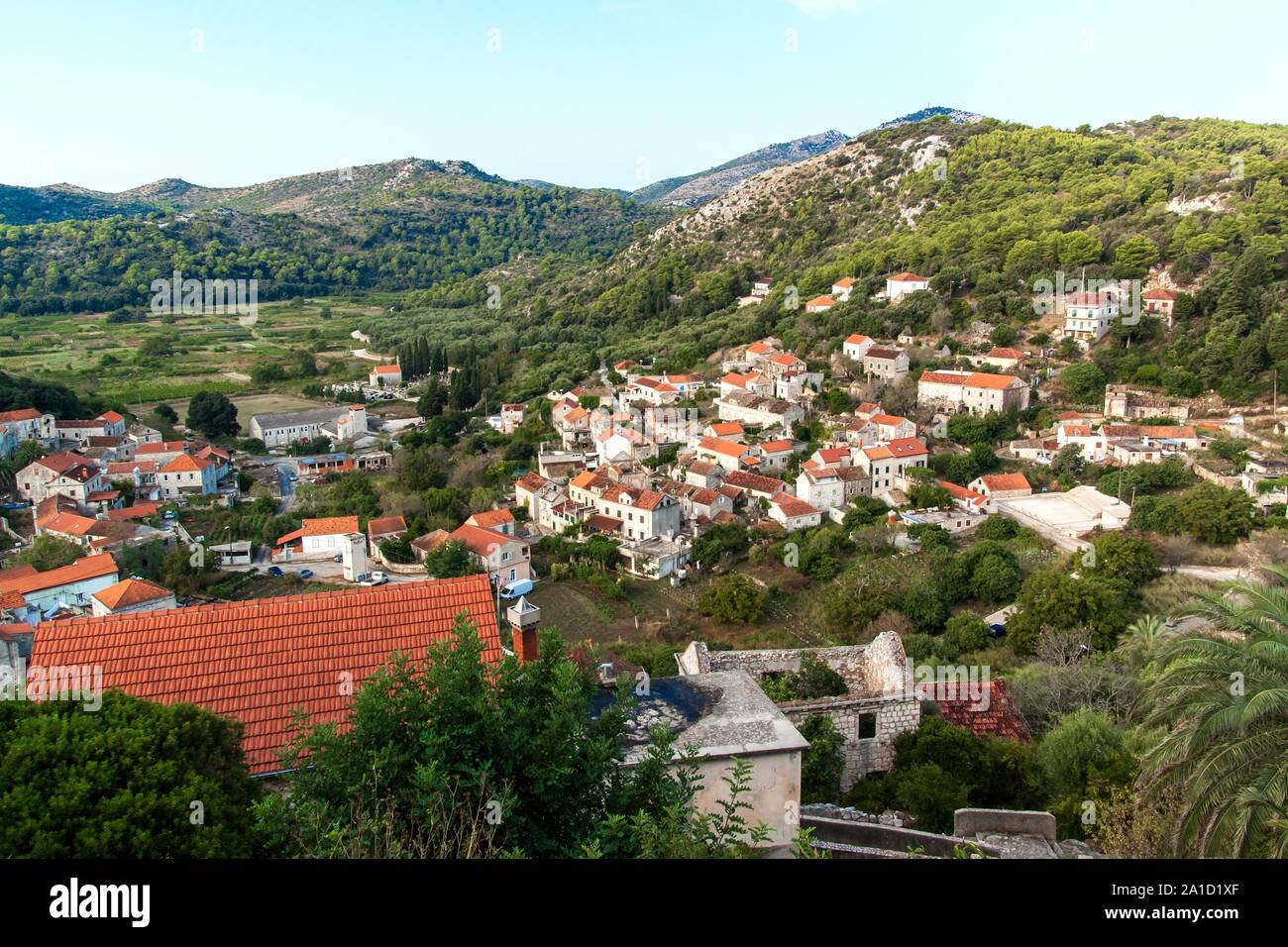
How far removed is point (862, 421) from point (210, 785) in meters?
35.5

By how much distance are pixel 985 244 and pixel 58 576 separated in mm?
50302

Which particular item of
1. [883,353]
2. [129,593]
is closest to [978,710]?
[129,593]

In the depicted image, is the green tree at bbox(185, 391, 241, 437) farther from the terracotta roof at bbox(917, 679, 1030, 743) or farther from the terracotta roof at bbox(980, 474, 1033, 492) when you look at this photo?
the terracotta roof at bbox(917, 679, 1030, 743)

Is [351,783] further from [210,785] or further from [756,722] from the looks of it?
[756,722]

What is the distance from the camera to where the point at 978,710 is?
43.1 feet

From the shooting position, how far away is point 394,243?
11688 cm

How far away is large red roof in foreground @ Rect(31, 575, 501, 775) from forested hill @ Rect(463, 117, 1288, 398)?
40063 millimetres

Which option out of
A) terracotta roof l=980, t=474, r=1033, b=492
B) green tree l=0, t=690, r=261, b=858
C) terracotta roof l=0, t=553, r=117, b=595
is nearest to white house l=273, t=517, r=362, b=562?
terracotta roof l=0, t=553, r=117, b=595

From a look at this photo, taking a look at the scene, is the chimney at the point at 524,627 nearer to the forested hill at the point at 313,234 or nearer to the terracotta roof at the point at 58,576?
the terracotta roof at the point at 58,576

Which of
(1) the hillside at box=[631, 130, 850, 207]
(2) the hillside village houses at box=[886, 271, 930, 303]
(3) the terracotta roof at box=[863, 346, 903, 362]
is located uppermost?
(1) the hillside at box=[631, 130, 850, 207]

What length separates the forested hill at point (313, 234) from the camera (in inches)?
3344

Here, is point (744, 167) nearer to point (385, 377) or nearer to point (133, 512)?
point (385, 377)

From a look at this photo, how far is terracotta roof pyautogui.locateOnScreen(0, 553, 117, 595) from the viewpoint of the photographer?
24.5m
